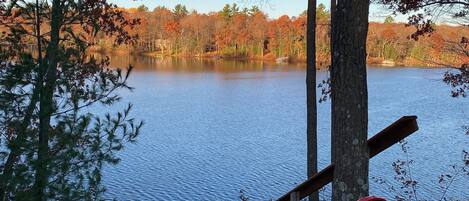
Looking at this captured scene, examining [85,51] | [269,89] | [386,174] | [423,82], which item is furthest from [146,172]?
[423,82]

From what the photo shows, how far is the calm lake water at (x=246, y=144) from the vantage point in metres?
13.5

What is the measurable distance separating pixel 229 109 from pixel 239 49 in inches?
2242

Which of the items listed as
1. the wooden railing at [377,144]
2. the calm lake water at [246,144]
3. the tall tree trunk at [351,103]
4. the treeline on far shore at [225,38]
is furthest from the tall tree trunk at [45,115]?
the treeline on far shore at [225,38]

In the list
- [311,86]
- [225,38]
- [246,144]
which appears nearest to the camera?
[311,86]

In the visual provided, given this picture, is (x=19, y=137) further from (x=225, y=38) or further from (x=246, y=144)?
(x=225, y=38)

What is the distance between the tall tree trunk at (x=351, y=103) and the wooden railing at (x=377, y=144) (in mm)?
108

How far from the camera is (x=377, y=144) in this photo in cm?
324

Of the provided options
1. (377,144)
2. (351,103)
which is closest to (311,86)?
(351,103)

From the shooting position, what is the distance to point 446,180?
13.5 meters

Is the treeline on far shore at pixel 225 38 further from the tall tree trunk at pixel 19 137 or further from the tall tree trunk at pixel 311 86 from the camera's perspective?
the tall tree trunk at pixel 19 137

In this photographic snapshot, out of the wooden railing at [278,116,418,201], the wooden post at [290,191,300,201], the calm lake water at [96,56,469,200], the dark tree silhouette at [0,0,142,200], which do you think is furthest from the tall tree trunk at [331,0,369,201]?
the calm lake water at [96,56,469,200]

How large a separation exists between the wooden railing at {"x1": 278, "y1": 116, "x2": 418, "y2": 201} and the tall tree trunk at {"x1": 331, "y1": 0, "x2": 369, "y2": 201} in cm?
11

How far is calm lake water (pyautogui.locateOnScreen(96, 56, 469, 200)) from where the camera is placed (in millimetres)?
13484

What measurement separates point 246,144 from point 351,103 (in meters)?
14.7
